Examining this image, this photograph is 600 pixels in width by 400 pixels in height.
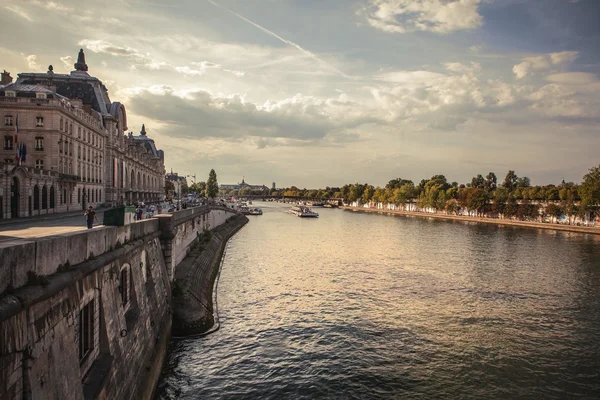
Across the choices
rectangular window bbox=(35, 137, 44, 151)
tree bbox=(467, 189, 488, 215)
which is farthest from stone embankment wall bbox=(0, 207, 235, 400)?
tree bbox=(467, 189, 488, 215)

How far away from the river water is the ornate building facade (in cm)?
2169

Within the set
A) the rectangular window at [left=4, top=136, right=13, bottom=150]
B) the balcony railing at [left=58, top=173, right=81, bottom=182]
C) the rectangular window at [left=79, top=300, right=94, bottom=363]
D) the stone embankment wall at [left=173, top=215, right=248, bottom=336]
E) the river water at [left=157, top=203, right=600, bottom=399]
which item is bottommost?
the river water at [left=157, top=203, right=600, bottom=399]

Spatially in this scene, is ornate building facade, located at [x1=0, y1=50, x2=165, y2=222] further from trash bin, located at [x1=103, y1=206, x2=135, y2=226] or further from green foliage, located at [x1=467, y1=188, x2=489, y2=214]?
green foliage, located at [x1=467, y1=188, x2=489, y2=214]

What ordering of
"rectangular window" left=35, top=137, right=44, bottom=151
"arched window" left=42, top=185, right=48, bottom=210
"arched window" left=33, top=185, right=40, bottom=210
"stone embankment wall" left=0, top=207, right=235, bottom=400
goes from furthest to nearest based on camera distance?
1. "rectangular window" left=35, top=137, right=44, bottom=151
2. "arched window" left=42, top=185, right=48, bottom=210
3. "arched window" left=33, top=185, right=40, bottom=210
4. "stone embankment wall" left=0, top=207, right=235, bottom=400

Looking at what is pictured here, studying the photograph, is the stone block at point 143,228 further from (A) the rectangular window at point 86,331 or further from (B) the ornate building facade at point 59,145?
(B) the ornate building facade at point 59,145

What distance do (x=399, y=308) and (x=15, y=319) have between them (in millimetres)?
26808

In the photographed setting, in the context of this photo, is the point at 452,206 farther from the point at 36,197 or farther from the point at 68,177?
the point at 36,197

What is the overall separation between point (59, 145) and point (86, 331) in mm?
46821

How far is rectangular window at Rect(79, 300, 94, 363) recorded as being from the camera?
12071mm

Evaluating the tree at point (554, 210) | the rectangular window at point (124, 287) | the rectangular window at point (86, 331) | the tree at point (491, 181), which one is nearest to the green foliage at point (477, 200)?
the tree at point (554, 210)

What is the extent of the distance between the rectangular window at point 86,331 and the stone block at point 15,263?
11.6 ft

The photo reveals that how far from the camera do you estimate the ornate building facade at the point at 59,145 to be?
39.4 metres

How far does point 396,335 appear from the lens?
24.9 m

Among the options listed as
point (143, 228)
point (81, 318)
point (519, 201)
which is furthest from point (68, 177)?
point (519, 201)
